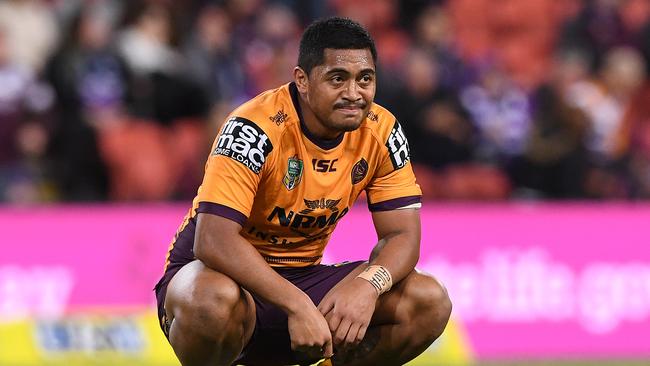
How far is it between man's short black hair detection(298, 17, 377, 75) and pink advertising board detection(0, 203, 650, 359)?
528cm

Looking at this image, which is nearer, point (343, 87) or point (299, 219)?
point (343, 87)

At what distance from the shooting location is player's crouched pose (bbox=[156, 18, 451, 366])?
586 cm

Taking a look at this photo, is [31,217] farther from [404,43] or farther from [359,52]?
[359,52]

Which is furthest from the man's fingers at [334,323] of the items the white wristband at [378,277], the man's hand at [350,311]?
the white wristband at [378,277]

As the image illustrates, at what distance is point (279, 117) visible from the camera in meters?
6.12

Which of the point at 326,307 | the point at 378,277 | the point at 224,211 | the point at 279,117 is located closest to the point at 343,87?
the point at 279,117

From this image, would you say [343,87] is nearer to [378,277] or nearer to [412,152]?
[378,277]

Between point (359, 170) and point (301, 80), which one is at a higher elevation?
point (301, 80)

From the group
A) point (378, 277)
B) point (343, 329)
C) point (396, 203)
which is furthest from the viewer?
point (396, 203)

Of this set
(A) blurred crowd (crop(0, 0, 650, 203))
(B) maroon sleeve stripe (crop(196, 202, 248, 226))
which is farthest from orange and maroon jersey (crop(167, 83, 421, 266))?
(A) blurred crowd (crop(0, 0, 650, 203))

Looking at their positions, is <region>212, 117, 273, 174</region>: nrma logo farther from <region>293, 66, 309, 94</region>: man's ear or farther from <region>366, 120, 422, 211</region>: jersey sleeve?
<region>366, 120, 422, 211</region>: jersey sleeve

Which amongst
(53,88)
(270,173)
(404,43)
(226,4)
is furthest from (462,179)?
(270,173)

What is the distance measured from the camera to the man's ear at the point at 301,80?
607 cm

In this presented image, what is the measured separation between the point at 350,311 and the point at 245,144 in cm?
89
